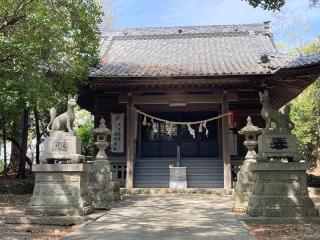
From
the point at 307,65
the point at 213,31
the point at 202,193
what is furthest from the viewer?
the point at 213,31

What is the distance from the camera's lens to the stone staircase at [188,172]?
17812 mm

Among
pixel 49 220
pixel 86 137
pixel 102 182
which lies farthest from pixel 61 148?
pixel 86 137

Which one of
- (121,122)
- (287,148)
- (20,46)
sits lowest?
(287,148)

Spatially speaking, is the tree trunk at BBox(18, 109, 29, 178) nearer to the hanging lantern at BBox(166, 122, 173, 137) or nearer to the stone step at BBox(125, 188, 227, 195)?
the stone step at BBox(125, 188, 227, 195)

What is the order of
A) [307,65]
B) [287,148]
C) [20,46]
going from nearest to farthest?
[287,148] < [20,46] < [307,65]

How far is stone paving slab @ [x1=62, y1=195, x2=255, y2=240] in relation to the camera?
25.7 feet

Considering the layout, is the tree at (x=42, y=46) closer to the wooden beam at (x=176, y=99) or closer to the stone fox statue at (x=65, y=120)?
the stone fox statue at (x=65, y=120)

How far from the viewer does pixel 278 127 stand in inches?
397

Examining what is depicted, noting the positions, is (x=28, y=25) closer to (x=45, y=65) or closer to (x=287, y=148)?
(x=45, y=65)

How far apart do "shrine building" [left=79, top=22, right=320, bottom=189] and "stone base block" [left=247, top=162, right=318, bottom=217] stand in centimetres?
664

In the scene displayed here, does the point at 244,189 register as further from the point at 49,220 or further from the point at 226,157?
the point at 49,220

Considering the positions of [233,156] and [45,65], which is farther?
[233,156]

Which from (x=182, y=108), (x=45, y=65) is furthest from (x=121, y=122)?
(x=45, y=65)

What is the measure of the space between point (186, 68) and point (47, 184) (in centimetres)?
941
